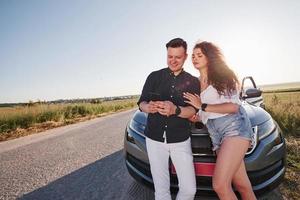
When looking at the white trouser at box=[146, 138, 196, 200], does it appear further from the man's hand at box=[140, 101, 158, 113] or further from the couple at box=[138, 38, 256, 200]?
the man's hand at box=[140, 101, 158, 113]

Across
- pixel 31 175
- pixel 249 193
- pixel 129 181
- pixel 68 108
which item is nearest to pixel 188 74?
pixel 249 193

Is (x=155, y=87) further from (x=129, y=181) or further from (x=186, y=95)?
(x=129, y=181)

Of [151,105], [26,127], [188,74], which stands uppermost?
[188,74]

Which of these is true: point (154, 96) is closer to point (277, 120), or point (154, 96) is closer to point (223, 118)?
point (223, 118)

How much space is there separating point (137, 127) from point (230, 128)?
118 centimetres

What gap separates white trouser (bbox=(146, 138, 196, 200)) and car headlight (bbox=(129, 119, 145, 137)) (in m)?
0.49

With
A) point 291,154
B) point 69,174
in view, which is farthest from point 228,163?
point 291,154

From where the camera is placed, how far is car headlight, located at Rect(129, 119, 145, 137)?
3.24 m

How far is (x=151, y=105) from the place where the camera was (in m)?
2.57

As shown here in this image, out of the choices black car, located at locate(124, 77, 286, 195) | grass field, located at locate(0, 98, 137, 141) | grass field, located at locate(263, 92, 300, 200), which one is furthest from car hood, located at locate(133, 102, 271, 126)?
grass field, located at locate(0, 98, 137, 141)

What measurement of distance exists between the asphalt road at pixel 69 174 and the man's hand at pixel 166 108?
55.0 inches

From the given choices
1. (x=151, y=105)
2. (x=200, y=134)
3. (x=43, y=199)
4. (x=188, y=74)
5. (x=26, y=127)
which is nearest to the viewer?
(x=151, y=105)

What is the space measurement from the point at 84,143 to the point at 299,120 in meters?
5.69

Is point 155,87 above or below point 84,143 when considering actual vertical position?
above
